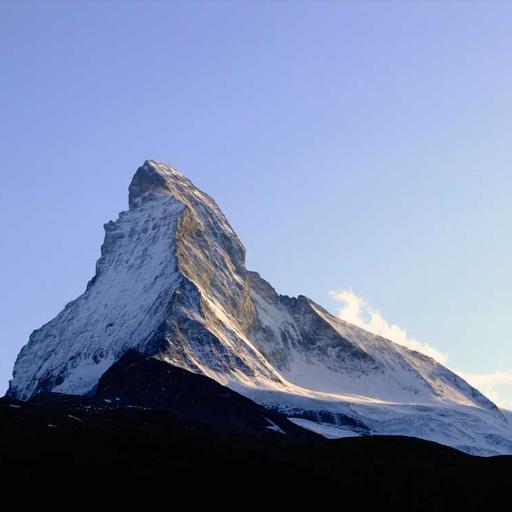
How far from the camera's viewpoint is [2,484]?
639ft

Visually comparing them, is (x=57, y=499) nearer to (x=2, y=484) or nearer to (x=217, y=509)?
(x=2, y=484)

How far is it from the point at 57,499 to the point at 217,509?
2540cm

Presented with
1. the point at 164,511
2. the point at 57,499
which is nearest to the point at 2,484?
the point at 57,499

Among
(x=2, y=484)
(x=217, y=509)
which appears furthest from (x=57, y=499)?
(x=217, y=509)

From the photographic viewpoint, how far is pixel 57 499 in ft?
628

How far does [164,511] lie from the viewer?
7643 inches

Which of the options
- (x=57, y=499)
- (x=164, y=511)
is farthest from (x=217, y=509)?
(x=57, y=499)

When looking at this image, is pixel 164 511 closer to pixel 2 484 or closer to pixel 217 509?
pixel 217 509

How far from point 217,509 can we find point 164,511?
974 cm

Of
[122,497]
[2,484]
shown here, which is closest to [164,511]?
[122,497]

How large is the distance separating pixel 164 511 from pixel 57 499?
16290mm

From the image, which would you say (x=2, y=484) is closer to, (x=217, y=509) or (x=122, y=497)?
(x=122, y=497)

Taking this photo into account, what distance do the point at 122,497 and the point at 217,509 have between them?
1513 cm

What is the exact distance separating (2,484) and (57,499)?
31.8 feet
